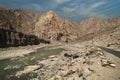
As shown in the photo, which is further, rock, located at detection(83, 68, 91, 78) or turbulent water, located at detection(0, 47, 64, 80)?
turbulent water, located at detection(0, 47, 64, 80)

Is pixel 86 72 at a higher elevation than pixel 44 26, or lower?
lower

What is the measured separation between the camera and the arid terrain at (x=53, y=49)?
23.2 metres

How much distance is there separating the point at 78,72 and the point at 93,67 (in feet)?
6.95

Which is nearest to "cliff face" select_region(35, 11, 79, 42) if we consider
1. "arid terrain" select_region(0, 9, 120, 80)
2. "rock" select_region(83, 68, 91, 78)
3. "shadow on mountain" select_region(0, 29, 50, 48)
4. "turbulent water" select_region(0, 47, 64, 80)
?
"arid terrain" select_region(0, 9, 120, 80)

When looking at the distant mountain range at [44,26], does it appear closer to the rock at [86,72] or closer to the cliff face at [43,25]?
the cliff face at [43,25]

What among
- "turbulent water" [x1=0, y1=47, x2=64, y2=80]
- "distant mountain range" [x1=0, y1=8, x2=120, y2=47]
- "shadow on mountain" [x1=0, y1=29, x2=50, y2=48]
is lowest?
"turbulent water" [x1=0, y1=47, x2=64, y2=80]

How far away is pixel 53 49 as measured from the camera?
65.3 metres

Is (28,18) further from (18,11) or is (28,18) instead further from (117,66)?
(117,66)

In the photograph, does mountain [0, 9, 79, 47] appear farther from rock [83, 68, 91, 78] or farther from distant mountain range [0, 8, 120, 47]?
rock [83, 68, 91, 78]

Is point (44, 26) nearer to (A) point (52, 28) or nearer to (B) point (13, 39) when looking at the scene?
(A) point (52, 28)

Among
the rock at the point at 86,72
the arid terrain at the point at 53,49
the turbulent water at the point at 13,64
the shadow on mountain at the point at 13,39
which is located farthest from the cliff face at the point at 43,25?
the rock at the point at 86,72

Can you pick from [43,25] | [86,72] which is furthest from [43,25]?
[86,72]

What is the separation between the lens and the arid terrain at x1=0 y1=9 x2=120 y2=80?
23231mm

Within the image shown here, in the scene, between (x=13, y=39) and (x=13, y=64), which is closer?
(x=13, y=64)
